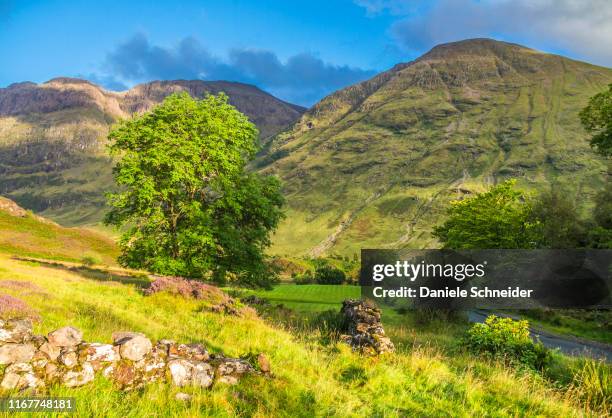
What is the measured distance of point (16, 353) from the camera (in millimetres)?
7023

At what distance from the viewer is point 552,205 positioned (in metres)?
71.4

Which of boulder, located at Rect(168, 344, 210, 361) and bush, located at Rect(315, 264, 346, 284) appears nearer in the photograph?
boulder, located at Rect(168, 344, 210, 361)

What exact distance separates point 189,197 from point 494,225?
4546 cm

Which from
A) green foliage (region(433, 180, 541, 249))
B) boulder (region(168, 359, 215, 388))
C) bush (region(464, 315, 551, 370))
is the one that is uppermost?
green foliage (region(433, 180, 541, 249))

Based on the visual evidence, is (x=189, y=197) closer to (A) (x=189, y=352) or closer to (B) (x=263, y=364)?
(A) (x=189, y=352)

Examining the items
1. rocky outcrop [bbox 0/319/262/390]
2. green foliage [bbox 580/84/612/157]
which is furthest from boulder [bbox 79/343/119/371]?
green foliage [bbox 580/84/612/157]

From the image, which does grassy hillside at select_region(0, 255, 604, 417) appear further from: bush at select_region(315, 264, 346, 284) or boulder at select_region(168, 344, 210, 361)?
bush at select_region(315, 264, 346, 284)

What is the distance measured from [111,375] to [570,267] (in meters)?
60.3

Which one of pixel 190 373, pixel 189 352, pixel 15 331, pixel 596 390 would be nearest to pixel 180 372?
pixel 190 373

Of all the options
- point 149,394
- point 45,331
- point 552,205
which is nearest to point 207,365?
point 149,394

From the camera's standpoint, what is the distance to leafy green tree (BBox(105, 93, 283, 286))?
24.9 metres

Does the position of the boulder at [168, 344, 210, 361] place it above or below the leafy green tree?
below

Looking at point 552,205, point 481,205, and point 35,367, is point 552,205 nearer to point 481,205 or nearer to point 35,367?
point 481,205

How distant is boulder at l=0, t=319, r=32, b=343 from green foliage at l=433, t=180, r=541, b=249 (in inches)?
2193
